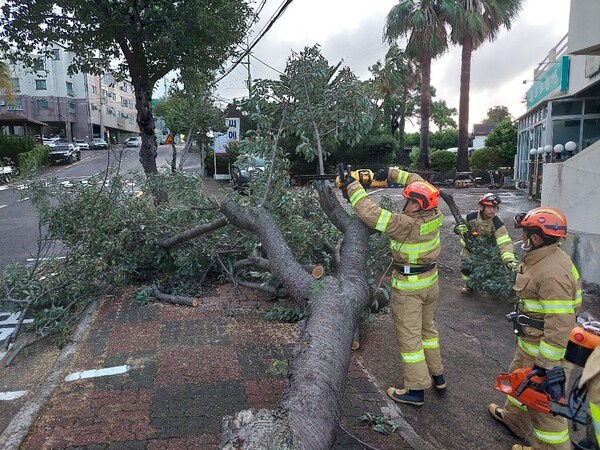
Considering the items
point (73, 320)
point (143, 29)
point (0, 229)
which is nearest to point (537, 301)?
point (73, 320)

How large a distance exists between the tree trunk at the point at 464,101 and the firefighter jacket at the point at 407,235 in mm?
19961

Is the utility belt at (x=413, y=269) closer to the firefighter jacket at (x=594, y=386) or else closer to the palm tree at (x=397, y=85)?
the firefighter jacket at (x=594, y=386)

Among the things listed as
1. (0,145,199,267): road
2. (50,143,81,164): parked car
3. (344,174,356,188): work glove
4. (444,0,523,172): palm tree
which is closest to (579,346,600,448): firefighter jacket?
(344,174,356,188): work glove

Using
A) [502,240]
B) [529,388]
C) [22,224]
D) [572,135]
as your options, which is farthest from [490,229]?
[572,135]

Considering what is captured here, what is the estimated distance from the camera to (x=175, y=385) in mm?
3463

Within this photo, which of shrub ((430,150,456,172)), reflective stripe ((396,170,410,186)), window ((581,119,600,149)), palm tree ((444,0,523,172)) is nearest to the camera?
reflective stripe ((396,170,410,186))

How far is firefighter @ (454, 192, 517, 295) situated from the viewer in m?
5.34

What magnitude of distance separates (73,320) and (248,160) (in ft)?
8.12

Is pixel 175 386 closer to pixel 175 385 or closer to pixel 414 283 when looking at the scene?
pixel 175 385

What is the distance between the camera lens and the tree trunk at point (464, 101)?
21484 millimetres

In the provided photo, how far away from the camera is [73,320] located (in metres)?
4.85

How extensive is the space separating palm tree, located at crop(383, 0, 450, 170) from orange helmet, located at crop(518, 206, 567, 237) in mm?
20279

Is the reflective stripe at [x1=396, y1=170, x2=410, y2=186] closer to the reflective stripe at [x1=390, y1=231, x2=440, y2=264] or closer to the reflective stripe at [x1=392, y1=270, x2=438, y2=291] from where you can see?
the reflective stripe at [x1=390, y1=231, x2=440, y2=264]

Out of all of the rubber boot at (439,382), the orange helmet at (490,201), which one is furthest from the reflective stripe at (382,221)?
the orange helmet at (490,201)
